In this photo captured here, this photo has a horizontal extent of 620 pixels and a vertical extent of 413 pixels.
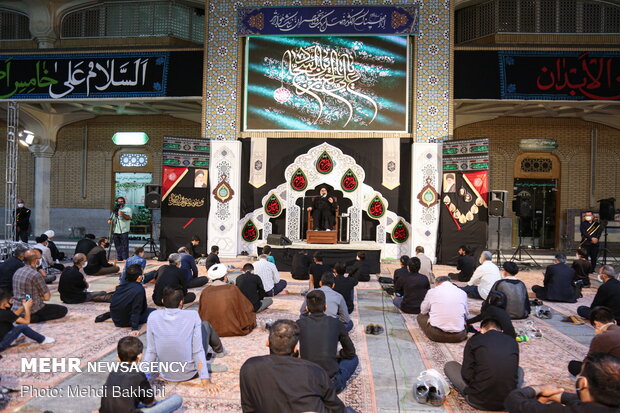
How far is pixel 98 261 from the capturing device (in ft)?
22.6

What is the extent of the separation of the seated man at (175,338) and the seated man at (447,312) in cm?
192

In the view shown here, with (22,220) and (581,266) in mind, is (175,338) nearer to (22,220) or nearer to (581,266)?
(581,266)

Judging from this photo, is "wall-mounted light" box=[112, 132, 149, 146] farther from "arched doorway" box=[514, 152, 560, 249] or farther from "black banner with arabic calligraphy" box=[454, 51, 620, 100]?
"arched doorway" box=[514, 152, 560, 249]

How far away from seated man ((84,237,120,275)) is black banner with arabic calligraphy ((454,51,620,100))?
663 cm

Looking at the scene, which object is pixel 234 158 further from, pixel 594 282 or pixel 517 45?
pixel 594 282

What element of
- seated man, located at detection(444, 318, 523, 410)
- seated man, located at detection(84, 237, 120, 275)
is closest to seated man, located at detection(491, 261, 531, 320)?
seated man, located at detection(444, 318, 523, 410)

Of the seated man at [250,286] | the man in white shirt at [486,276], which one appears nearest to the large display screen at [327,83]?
the man in white shirt at [486,276]

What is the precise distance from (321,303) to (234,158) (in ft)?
22.4

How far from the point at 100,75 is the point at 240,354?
8.00m

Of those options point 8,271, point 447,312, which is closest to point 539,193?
point 447,312

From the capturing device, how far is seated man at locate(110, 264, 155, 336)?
4.05 m

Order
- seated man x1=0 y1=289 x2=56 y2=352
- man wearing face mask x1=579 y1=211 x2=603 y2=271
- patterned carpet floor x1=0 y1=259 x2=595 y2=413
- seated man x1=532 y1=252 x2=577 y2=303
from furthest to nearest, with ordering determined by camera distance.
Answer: man wearing face mask x1=579 y1=211 x2=603 y2=271 → seated man x1=532 y1=252 x2=577 y2=303 → seated man x1=0 y1=289 x2=56 y2=352 → patterned carpet floor x1=0 y1=259 x2=595 y2=413

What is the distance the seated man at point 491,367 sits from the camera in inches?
100

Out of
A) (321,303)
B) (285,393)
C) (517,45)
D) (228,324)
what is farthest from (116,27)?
(285,393)
